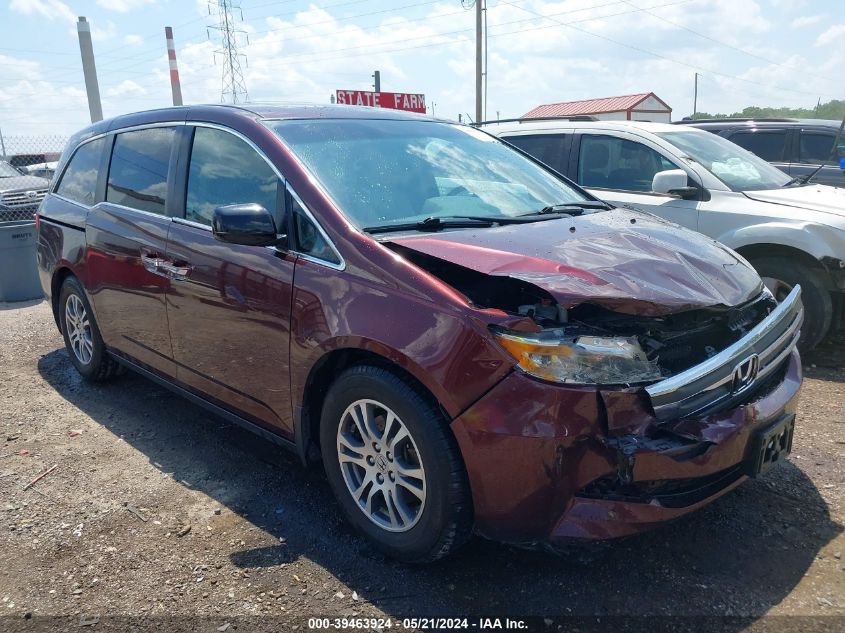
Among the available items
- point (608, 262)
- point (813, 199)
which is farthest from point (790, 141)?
point (608, 262)

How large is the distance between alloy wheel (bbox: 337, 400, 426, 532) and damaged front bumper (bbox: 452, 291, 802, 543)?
1.01ft

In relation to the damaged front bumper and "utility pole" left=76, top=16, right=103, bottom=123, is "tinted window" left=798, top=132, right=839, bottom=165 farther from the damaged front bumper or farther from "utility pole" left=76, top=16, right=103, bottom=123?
"utility pole" left=76, top=16, right=103, bottom=123

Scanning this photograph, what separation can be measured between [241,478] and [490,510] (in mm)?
1678

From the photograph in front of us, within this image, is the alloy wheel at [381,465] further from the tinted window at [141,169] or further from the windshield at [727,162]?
the windshield at [727,162]

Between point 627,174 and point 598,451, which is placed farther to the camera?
point 627,174

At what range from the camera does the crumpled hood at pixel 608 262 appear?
2.47 metres

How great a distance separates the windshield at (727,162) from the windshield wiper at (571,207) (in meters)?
2.32

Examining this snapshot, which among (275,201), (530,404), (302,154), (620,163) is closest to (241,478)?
(275,201)

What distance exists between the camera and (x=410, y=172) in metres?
3.38

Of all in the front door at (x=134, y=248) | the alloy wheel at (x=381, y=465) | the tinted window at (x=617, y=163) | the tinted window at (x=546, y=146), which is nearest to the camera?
the alloy wheel at (x=381, y=465)

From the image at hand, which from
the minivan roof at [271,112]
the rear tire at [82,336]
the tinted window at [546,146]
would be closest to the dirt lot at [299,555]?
the rear tire at [82,336]

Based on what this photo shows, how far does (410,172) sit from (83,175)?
2771mm

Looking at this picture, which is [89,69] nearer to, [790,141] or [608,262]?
[790,141]

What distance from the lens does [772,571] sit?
2.68 metres
